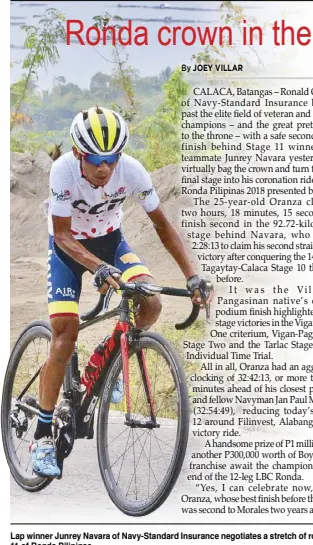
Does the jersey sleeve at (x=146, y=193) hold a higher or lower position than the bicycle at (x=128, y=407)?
higher

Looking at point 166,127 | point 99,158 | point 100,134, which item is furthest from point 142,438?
point 166,127

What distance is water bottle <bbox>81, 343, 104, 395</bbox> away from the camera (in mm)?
5027

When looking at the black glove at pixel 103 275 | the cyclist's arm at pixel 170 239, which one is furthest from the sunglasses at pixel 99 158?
the black glove at pixel 103 275

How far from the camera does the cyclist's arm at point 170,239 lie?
195 inches

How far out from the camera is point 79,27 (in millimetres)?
5926

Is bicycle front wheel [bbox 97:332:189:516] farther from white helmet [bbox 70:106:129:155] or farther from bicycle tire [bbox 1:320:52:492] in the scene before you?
white helmet [bbox 70:106:129:155]

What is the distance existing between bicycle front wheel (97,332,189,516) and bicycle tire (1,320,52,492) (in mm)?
567

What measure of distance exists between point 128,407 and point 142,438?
393 millimetres

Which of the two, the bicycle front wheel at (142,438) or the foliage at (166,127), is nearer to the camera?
the bicycle front wheel at (142,438)

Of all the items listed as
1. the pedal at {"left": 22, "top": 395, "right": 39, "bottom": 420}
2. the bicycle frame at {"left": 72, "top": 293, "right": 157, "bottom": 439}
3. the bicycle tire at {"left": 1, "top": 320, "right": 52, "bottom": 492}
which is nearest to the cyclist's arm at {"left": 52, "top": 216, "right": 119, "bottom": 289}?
the bicycle frame at {"left": 72, "top": 293, "right": 157, "bottom": 439}

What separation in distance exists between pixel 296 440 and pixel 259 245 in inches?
43.1

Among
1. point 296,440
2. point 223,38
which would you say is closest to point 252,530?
point 296,440

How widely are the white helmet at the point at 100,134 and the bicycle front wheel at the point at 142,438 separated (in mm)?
872

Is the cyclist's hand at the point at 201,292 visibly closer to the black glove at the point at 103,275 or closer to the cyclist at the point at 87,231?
the cyclist at the point at 87,231
